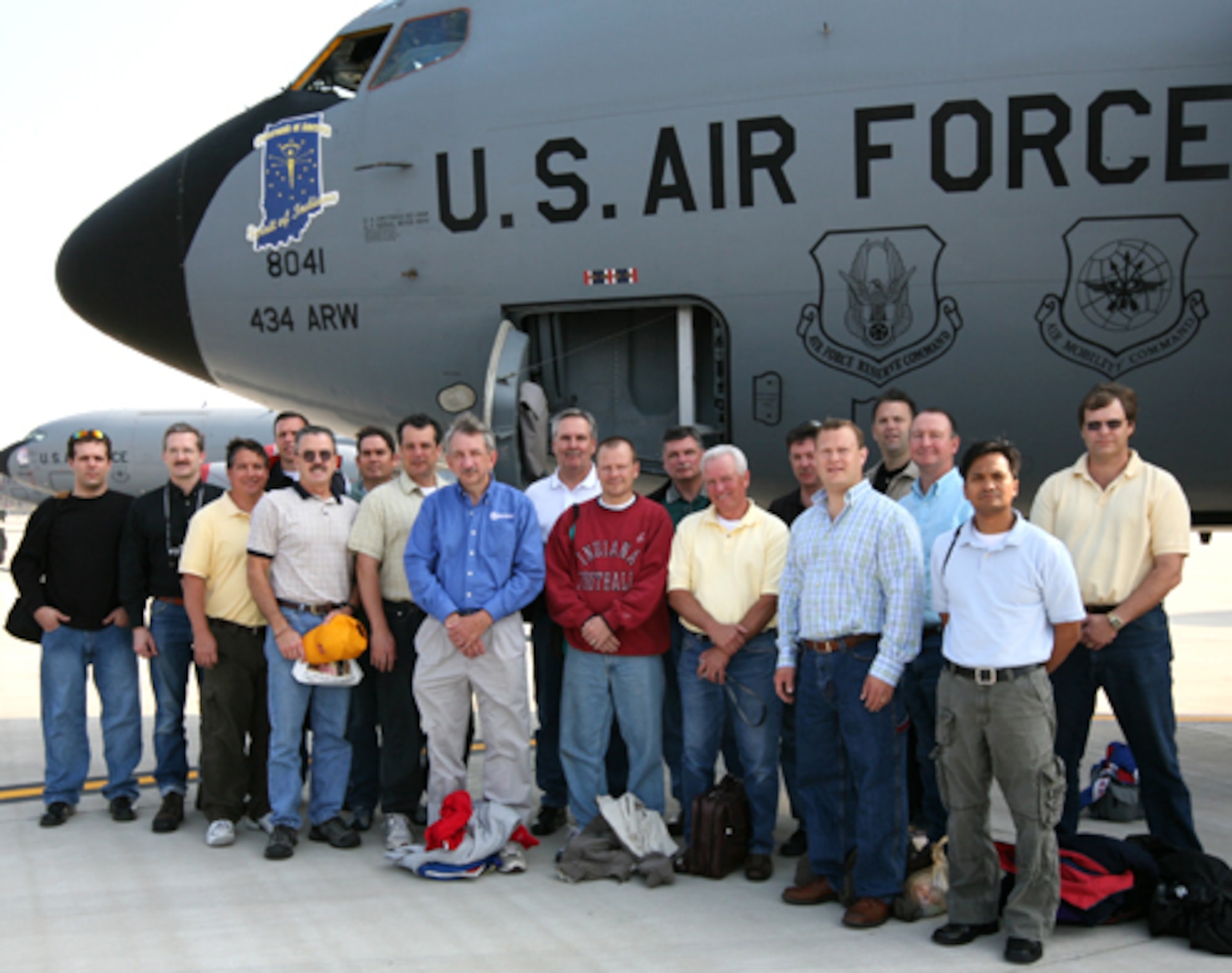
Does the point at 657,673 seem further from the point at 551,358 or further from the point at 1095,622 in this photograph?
the point at 551,358

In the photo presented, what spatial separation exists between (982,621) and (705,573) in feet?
4.75

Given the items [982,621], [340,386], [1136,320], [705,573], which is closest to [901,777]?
[982,621]

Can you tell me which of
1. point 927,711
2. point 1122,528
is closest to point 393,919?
point 927,711

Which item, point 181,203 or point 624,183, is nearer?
point 624,183

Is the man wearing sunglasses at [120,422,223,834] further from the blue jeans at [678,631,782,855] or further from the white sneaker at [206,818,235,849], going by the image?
the blue jeans at [678,631,782,855]

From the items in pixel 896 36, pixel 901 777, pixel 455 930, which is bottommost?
pixel 455 930

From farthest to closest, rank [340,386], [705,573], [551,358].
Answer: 1. [340,386]
2. [551,358]
3. [705,573]

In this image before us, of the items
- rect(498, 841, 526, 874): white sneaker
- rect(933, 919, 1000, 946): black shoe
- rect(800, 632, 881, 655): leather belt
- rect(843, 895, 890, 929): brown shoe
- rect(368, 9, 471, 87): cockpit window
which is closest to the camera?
rect(933, 919, 1000, 946): black shoe

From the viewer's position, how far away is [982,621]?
438cm

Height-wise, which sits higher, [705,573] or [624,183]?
[624,183]

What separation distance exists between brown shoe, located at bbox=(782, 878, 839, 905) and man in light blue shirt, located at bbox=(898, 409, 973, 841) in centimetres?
66

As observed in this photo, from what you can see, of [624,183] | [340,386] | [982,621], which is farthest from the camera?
[340,386]

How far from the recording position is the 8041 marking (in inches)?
296

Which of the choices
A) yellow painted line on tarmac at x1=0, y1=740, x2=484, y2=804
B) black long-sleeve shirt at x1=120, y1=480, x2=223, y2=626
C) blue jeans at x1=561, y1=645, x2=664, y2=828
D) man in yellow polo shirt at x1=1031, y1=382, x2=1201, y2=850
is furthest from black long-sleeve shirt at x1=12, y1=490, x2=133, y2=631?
man in yellow polo shirt at x1=1031, y1=382, x2=1201, y2=850
